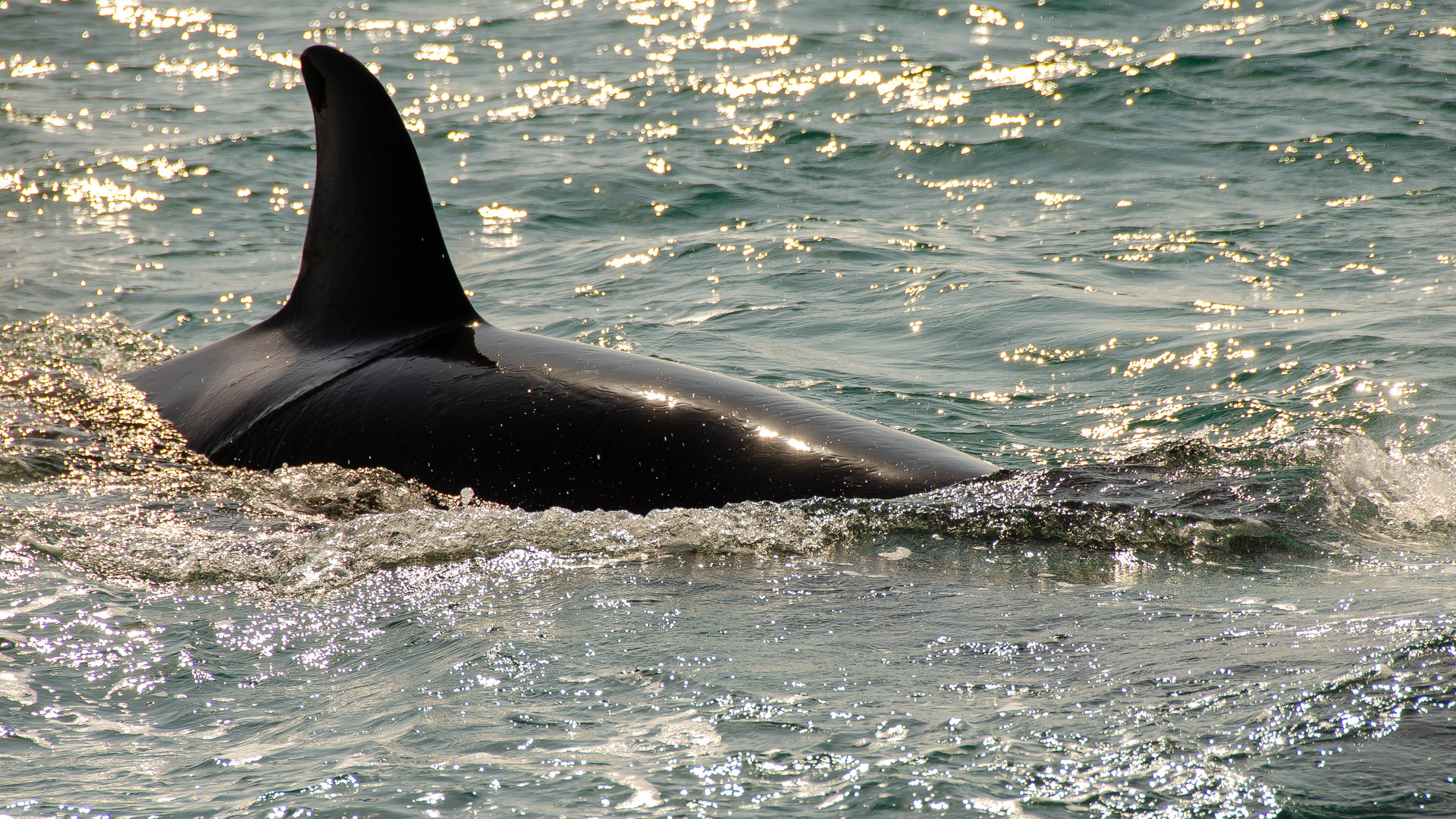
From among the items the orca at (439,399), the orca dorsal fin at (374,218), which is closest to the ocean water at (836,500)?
the orca at (439,399)

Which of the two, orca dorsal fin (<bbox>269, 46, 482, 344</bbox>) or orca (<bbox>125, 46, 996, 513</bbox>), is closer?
orca (<bbox>125, 46, 996, 513</bbox>)

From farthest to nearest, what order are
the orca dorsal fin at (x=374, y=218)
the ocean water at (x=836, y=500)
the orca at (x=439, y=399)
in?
the orca dorsal fin at (x=374, y=218) < the orca at (x=439, y=399) < the ocean water at (x=836, y=500)

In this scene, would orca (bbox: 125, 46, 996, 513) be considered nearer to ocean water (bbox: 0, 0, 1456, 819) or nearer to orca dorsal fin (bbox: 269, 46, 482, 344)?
orca dorsal fin (bbox: 269, 46, 482, 344)

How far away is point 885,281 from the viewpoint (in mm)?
9422

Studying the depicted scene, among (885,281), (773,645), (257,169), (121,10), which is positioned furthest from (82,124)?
(773,645)

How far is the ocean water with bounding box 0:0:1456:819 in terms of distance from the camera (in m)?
2.70

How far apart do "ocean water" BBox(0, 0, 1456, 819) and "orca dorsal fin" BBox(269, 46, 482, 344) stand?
95 centimetres

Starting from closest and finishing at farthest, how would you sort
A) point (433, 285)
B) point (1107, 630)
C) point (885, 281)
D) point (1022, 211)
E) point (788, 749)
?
point (788, 749) → point (1107, 630) → point (433, 285) → point (885, 281) → point (1022, 211)

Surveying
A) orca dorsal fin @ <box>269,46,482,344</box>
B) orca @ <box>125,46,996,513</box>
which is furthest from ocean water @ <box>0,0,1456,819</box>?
orca dorsal fin @ <box>269,46,482,344</box>

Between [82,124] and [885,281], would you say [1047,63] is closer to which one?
[885,281]

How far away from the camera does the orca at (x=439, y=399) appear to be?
464 cm

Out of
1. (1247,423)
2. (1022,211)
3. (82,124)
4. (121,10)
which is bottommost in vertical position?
(1247,423)

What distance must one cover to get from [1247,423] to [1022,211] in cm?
491

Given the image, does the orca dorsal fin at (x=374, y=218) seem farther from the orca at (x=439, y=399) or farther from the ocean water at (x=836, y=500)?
the ocean water at (x=836, y=500)
